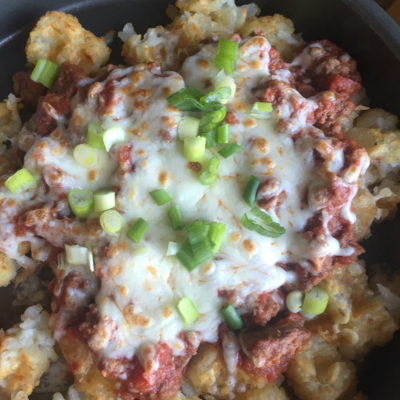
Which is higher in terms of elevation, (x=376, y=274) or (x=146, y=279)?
(x=146, y=279)

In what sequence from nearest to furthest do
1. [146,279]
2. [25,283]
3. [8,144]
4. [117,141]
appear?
[146,279] < [117,141] < [25,283] < [8,144]

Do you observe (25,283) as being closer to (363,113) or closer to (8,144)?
(8,144)

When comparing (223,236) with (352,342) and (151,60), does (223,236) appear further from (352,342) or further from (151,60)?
(151,60)

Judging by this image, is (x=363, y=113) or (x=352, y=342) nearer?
(x=352, y=342)

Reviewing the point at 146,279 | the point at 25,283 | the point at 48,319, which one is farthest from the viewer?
the point at 25,283

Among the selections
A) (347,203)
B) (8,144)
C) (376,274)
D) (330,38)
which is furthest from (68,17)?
(376,274)

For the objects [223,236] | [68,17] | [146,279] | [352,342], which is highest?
[68,17]

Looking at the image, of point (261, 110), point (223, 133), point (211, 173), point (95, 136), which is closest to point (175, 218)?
point (211, 173)
